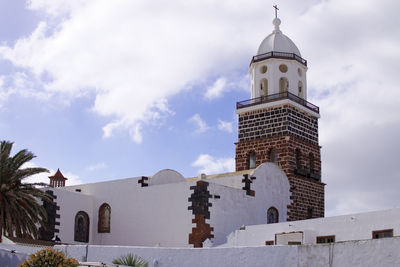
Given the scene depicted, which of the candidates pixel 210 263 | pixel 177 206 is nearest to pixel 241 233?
pixel 177 206

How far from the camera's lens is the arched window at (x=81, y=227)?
34938 millimetres

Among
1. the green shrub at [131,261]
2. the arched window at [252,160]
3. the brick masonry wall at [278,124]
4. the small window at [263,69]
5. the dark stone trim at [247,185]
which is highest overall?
the small window at [263,69]

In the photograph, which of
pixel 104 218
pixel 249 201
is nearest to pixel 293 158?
pixel 249 201

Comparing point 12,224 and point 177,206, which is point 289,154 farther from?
point 12,224

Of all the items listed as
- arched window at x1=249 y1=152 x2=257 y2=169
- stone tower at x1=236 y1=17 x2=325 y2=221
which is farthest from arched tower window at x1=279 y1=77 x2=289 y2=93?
arched window at x1=249 y1=152 x2=257 y2=169

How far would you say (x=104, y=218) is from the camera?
35656 millimetres

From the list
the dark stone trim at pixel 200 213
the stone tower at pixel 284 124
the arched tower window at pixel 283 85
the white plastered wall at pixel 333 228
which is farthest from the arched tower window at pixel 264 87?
the white plastered wall at pixel 333 228

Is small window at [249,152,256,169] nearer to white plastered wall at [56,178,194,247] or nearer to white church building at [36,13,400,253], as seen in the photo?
white church building at [36,13,400,253]

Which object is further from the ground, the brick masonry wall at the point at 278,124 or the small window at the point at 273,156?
the brick masonry wall at the point at 278,124

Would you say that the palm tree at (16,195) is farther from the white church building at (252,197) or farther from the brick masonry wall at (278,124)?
the brick masonry wall at (278,124)

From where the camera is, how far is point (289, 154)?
36500mm

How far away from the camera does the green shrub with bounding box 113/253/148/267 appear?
2320cm

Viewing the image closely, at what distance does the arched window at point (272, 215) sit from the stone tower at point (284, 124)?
1.16m

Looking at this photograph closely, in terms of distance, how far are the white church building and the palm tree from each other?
3.72 meters
